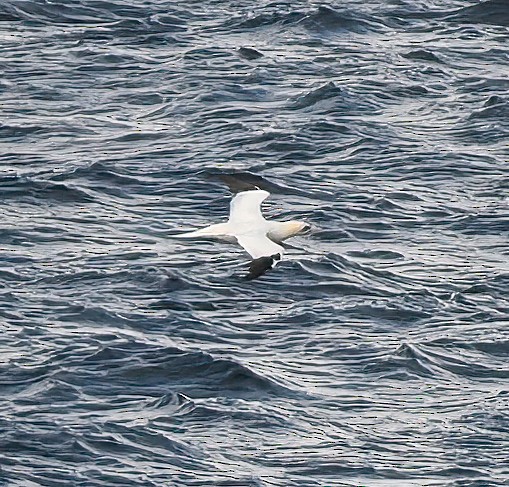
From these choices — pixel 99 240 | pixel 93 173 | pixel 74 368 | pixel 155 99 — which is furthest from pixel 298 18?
pixel 74 368

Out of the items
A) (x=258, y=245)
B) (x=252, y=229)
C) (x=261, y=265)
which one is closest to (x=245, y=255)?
(x=252, y=229)

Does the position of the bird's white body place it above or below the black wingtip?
below

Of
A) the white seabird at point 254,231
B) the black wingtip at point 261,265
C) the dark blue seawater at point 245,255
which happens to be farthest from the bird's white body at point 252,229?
the dark blue seawater at point 245,255

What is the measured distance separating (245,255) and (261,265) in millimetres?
4006

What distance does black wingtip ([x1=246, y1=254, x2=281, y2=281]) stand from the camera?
21.4 m

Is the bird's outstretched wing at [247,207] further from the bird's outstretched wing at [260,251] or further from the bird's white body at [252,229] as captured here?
the bird's outstretched wing at [260,251]

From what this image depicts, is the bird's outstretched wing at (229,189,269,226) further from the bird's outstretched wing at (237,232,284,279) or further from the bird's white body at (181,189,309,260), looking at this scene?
the bird's outstretched wing at (237,232,284,279)

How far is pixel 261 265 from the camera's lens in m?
21.8

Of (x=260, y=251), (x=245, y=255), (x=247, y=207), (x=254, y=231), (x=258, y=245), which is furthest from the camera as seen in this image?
(x=245, y=255)

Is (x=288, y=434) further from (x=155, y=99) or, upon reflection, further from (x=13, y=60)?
(x=13, y=60)

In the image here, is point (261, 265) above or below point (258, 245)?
above

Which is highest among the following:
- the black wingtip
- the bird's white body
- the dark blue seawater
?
the black wingtip

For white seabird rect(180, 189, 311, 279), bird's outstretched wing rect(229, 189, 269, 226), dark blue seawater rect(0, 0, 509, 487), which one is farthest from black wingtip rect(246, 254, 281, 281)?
bird's outstretched wing rect(229, 189, 269, 226)

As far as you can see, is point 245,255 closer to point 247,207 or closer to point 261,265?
point 247,207
